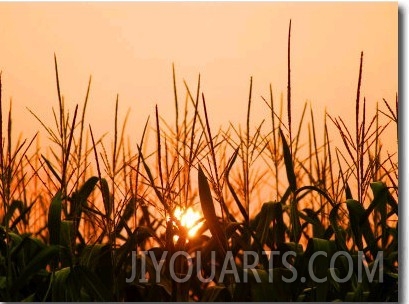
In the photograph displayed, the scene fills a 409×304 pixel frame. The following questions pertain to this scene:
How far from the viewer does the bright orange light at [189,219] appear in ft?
6.18

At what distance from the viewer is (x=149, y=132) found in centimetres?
217

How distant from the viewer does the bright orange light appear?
1.88 m

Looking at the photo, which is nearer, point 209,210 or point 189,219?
point 209,210

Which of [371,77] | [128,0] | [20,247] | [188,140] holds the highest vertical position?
[128,0]

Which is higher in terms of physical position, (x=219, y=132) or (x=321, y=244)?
(x=219, y=132)

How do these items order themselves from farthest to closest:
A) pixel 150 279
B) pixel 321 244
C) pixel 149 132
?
pixel 149 132, pixel 150 279, pixel 321 244

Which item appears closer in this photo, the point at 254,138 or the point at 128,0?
the point at 254,138

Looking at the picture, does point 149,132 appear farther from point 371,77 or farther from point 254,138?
point 371,77

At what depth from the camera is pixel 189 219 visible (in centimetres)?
203

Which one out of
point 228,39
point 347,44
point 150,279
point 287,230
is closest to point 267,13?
point 228,39

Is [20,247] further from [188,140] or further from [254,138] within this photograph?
[254,138]

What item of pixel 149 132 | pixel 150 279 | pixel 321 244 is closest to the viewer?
pixel 321 244

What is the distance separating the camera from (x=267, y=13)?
2266 mm

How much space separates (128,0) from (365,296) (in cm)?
141
